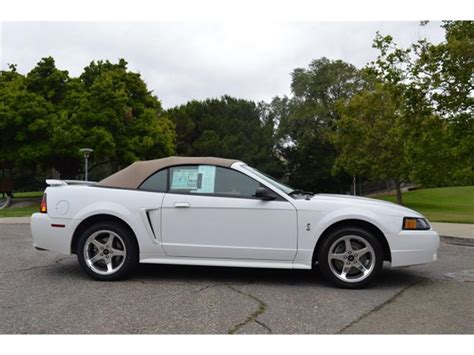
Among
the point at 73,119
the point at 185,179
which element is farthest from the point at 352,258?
the point at 73,119

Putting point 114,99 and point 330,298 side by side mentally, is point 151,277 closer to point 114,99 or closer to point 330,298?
point 330,298

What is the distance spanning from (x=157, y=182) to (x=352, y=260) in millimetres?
2540

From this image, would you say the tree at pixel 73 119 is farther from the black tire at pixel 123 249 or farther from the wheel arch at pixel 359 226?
the wheel arch at pixel 359 226

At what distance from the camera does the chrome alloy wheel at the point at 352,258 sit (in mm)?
5109

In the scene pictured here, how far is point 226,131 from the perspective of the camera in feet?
159

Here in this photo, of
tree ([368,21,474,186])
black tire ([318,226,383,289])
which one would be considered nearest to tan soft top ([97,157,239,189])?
black tire ([318,226,383,289])

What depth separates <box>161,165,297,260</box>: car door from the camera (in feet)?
17.0

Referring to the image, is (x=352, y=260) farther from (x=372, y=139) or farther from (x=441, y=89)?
(x=372, y=139)

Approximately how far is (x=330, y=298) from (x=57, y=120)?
80.3 feet

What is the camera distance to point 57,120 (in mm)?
25766

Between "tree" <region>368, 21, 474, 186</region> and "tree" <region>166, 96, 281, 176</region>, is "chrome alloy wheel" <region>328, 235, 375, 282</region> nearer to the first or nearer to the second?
"tree" <region>368, 21, 474, 186</region>

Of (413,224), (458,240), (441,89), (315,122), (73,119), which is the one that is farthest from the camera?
(315,122)

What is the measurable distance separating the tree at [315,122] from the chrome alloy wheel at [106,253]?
41923mm

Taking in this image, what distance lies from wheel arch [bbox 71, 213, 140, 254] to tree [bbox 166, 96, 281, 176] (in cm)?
3914
